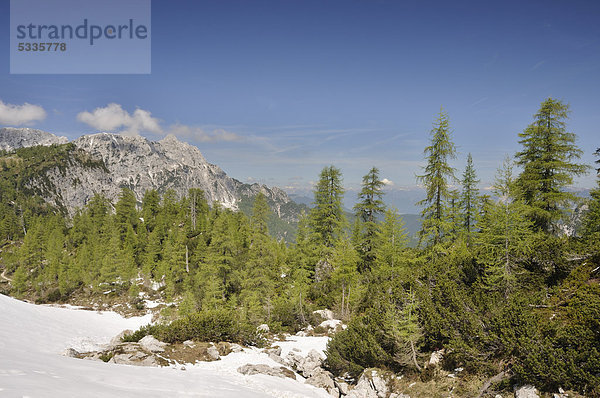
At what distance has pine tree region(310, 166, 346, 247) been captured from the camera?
2928 centimetres

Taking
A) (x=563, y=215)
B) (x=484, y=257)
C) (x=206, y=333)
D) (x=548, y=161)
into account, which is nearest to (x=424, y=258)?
(x=484, y=257)

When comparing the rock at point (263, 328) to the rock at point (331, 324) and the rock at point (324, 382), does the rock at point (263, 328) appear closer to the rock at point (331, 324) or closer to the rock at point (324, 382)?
the rock at point (331, 324)

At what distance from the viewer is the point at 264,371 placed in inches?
463

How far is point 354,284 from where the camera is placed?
2366 cm

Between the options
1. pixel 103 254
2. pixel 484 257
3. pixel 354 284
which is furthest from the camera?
pixel 103 254

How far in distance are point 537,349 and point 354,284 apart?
15.6 metres

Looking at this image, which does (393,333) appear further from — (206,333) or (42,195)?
(42,195)

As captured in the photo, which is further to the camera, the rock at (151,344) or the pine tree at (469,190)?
the pine tree at (469,190)

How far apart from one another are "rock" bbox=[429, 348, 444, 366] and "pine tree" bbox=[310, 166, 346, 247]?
17776mm

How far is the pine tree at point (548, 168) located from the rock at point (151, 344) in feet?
78.0

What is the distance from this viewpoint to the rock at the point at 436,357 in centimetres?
1116

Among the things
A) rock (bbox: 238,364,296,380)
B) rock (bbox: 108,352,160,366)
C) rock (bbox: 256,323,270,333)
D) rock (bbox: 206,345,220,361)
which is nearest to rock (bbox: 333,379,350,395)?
rock (bbox: 238,364,296,380)

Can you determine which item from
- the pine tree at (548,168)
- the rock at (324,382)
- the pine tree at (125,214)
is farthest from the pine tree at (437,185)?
the pine tree at (125,214)

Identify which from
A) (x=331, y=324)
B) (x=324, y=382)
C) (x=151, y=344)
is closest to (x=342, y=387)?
(x=324, y=382)
